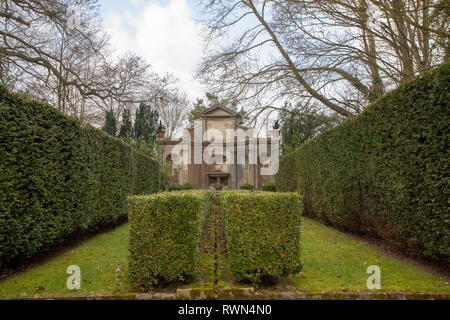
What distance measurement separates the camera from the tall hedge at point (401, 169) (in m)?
4.05

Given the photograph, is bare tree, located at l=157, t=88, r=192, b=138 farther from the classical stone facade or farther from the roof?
the roof

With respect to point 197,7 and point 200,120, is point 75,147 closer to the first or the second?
point 197,7

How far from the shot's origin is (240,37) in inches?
475

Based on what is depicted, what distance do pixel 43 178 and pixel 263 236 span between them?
3.98 m

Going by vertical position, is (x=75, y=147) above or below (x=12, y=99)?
below

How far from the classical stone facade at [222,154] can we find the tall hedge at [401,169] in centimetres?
1670

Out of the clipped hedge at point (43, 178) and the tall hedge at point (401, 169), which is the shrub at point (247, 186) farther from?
the clipped hedge at point (43, 178)

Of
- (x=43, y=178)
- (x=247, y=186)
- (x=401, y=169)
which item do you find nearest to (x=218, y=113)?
(x=247, y=186)

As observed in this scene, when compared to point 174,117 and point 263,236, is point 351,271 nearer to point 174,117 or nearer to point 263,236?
point 263,236

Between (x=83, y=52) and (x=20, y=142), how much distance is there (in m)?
6.82

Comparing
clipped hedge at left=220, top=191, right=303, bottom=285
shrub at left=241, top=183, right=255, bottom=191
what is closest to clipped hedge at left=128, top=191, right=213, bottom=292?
clipped hedge at left=220, top=191, right=303, bottom=285

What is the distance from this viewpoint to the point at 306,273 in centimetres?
450
